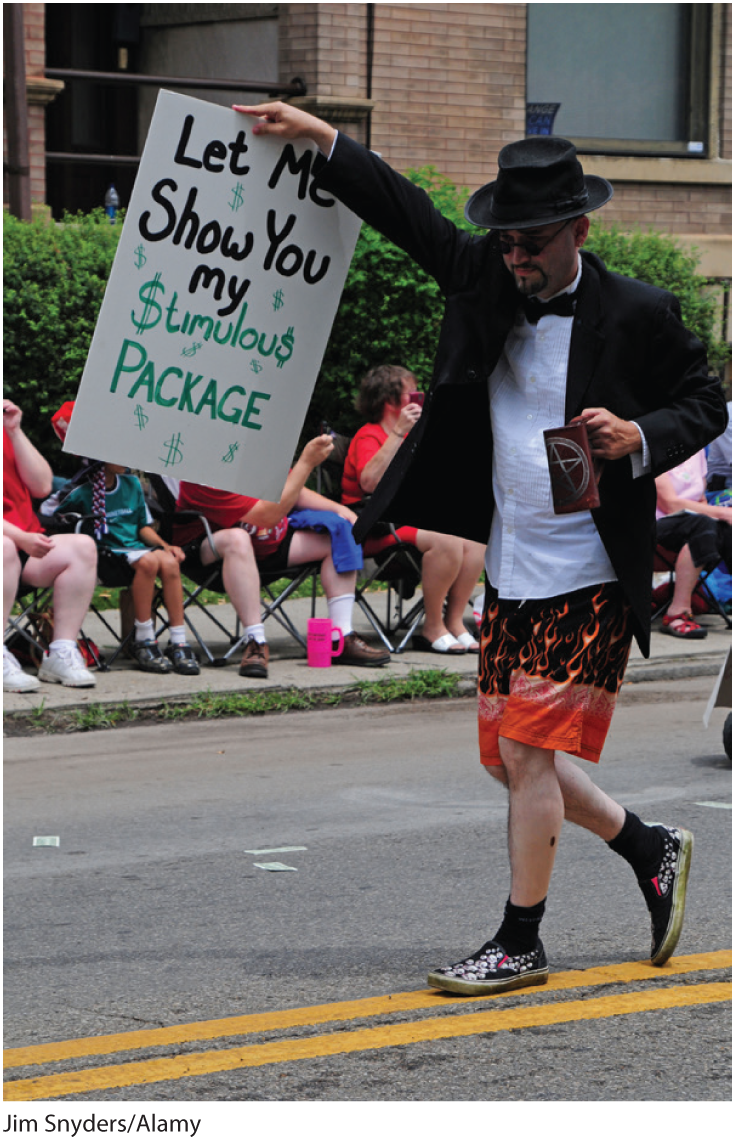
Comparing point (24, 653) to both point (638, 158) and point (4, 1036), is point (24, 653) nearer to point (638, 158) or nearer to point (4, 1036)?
point (4, 1036)

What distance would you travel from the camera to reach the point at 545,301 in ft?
14.1

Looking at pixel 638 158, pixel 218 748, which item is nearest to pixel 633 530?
pixel 218 748

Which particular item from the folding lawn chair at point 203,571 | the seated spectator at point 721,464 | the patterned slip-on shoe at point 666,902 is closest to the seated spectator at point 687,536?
the seated spectator at point 721,464

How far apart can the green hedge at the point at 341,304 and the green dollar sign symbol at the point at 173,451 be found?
7.64m

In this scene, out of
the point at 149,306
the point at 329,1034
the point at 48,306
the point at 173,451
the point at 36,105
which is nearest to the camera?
the point at 329,1034

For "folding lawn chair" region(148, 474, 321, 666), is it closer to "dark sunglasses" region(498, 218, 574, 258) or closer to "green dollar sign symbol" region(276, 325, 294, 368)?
"green dollar sign symbol" region(276, 325, 294, 368)

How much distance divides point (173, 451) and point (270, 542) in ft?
16.6

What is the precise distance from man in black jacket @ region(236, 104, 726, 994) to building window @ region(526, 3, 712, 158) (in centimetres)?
1352

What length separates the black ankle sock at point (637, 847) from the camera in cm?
467

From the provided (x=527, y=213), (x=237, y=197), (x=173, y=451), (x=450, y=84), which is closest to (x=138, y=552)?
(x=173, y=451)

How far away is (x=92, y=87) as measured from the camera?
1820cm

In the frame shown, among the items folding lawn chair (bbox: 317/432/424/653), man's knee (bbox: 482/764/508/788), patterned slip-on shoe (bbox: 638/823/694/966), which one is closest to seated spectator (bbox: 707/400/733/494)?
folding lawn chair (bbox: 317/432/424/653)

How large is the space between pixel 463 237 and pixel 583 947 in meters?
2.02

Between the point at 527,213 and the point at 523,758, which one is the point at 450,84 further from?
the point at 523,758
